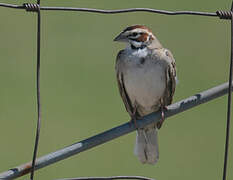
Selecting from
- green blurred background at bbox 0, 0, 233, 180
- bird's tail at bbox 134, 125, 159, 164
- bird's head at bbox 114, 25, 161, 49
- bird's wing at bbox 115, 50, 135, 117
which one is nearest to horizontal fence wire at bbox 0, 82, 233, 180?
bird's tail at bbox 134, 125, 159, 164

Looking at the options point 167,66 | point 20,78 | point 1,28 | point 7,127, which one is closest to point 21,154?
point 7,127

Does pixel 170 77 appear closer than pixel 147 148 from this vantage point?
No

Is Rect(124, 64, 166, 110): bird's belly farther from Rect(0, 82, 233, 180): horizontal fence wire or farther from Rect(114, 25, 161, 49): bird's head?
Rect(0, 82, 233, 180): horizontal fence wire

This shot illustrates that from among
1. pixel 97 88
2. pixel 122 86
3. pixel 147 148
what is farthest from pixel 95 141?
pixel 97 88

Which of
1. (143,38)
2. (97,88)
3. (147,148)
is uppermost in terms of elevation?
(97,88)

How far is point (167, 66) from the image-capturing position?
4309 millimetres

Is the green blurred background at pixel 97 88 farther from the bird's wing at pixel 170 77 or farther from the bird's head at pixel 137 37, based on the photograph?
the bird's head at pixel 137 37

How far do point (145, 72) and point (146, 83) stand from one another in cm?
8

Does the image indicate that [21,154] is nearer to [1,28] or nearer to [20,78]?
[20,78]

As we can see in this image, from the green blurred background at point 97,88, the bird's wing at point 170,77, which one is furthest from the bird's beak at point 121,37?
the green blurred background at point 97,88

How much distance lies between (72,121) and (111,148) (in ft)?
1.96

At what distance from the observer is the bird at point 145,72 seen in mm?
4262

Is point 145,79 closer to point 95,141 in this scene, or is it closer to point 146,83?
point 146,83

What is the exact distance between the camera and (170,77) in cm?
435
